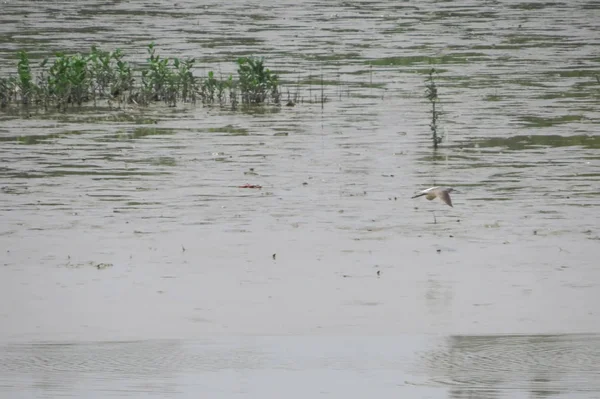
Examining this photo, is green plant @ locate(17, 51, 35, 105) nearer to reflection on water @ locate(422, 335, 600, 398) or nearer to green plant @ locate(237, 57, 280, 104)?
green plant @ locate(237, 57, 280, 104)

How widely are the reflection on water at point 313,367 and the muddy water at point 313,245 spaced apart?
0.07ft

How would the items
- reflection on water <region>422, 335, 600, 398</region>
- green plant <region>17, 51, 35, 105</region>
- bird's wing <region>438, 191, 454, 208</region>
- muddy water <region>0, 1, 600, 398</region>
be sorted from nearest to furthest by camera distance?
1. reflection on water <region>422, 335, 600, 398</region>
2. muddy water <region>0, 1, 600, 398</region>
3. bird's wing <region>438, 191, 454, 208</region>
4. green plant <region>17, 51, 35, 105</region>

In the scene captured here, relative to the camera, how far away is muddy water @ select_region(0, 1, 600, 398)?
7207 mm

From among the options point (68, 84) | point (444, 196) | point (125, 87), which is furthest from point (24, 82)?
point (444, 196)

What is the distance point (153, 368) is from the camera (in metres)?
7.17

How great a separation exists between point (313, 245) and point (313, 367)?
3078mm

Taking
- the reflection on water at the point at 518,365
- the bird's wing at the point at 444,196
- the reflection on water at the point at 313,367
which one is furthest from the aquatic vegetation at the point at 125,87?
the reflection on water at the point at 518,365

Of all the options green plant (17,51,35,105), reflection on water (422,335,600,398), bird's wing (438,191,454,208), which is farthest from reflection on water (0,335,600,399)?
green plant (17,51,35,105)

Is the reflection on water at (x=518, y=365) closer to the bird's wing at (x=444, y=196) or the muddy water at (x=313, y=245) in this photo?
the muddy water at (x=313, y=245)

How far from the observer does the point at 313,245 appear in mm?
10188

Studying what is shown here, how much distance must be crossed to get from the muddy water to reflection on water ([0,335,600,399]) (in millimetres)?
20

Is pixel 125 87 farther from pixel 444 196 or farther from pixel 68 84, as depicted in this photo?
pixel 444 196

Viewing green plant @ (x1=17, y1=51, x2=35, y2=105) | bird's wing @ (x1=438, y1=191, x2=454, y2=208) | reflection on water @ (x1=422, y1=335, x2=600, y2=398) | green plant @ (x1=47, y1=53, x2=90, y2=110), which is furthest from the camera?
green plant @ (x1=47, y1=53, x2=90, y2=110)

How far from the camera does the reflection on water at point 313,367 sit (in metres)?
6.74
